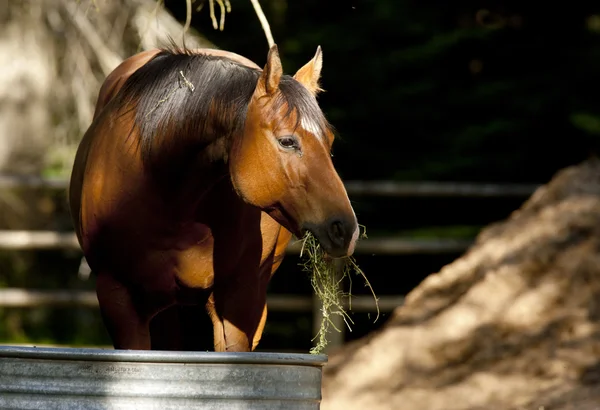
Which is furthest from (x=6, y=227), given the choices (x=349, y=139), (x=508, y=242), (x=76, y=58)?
(x=508, y=242)

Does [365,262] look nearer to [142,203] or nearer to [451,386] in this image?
[451,386]

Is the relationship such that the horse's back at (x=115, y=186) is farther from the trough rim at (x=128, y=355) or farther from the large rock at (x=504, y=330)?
the large rock at (x=504, y=330)

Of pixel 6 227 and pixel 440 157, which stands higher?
pixel 440 157

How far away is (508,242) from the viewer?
19.4 ft

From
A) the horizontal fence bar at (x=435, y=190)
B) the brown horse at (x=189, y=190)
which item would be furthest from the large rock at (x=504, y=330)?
the brown horse at (x=189, y=190)

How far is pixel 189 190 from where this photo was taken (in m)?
3.27

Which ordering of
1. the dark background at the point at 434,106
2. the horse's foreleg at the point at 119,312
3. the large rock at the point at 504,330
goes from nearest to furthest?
the horse's foreleg at the point at 119,312 < the large rock at the point at 504,330 < the dark background at the point at 434,106

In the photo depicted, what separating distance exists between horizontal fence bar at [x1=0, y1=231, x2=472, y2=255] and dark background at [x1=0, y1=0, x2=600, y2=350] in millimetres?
458

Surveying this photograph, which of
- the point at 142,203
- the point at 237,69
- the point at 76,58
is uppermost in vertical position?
the point at 237,69

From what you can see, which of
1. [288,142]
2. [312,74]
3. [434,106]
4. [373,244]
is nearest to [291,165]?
[288,142]

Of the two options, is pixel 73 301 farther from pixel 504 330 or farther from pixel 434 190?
pixel 504 330

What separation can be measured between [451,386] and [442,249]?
2226mm

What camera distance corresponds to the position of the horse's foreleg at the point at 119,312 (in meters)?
3.39

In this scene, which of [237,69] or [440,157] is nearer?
[237,69]
